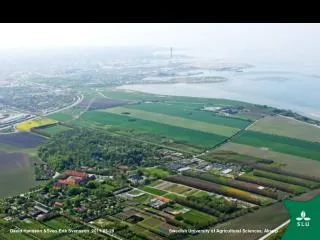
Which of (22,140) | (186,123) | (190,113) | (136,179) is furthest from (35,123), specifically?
(190,113)

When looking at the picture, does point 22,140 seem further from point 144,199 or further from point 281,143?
point 281,143

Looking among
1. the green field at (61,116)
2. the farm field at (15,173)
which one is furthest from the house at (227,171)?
the green field at (61,116)

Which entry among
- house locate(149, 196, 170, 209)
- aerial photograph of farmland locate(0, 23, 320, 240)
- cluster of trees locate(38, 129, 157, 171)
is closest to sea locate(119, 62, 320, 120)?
aerial photograph of farmland locate(0, 23, 320, 240)

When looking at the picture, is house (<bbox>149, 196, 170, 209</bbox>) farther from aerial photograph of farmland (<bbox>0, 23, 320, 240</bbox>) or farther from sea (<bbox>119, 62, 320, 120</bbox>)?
sea (<bbox>119, 62, 320, 120</bbox>)

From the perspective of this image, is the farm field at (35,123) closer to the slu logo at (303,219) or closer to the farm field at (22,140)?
the farm field at (22,140)
